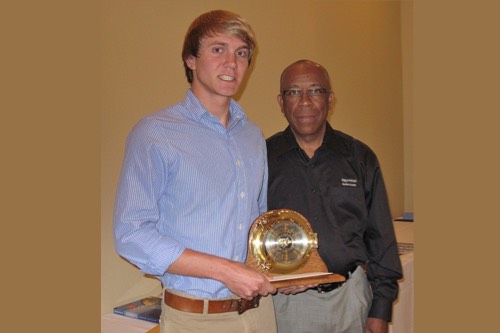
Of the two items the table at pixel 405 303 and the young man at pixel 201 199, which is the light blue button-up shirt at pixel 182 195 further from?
the table at pixel 405 303

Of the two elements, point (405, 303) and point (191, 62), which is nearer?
point (191, 62)

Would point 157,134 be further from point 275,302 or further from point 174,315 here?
point 275,302

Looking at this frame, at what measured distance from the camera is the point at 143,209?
4.24ft

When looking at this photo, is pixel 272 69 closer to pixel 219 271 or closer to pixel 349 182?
pixel 349 182

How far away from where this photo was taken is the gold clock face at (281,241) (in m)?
1.49

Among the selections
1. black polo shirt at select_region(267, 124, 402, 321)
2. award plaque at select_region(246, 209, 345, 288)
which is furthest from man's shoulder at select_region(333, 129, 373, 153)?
award plaque at select_region(246, 209, 345, 288)

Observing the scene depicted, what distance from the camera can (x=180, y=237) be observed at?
1349mm

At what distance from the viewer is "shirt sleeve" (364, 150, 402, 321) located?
182 centimetres

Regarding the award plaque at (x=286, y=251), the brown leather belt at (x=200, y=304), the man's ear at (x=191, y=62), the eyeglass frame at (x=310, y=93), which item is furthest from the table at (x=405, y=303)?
the man's ear at (x=191, y=62)

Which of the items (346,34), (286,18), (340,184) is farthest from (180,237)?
(346,34)

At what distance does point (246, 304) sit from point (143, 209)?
15.4 inches

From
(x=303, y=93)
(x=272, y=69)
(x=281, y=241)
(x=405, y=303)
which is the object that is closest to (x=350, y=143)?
(x=303, y=93)

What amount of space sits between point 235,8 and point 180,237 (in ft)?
5.56

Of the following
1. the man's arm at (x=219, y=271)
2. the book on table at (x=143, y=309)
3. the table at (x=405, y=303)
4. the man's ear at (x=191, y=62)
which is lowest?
Result: the table at (x=405, y=303)
